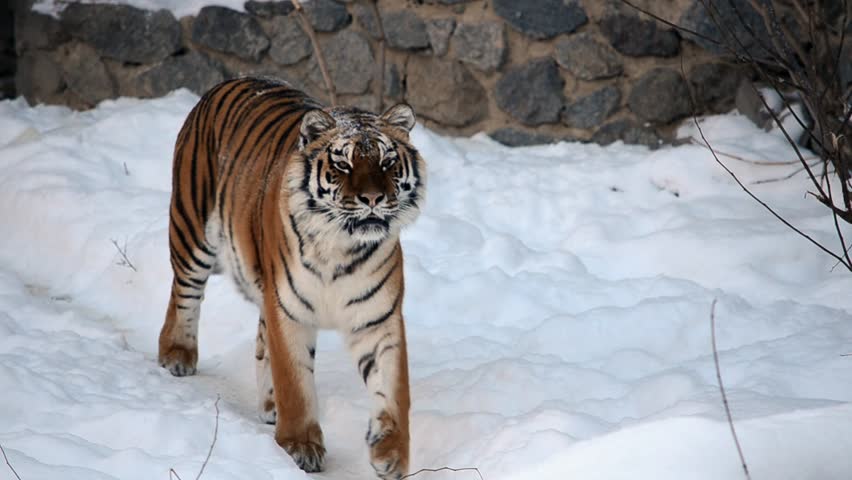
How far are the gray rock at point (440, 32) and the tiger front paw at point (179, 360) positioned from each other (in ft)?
8.94

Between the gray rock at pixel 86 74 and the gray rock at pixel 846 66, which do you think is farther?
the gray rock at pixel 86 74

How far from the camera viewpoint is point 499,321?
5.16 m

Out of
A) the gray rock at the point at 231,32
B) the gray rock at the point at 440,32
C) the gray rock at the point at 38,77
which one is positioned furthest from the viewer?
the gray rock at the point at 38,77

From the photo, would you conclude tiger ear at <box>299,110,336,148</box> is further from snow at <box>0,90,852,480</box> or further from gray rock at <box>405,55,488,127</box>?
gray rock at <box>405,55,488,127</box>

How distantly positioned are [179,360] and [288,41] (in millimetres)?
2885

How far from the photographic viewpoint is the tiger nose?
11.7ft

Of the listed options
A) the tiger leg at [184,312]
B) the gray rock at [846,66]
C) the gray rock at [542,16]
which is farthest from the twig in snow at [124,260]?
the gray rock at [846,66]

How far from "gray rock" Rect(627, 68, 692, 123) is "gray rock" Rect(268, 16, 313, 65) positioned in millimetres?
2078

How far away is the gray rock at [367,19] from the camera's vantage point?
684 cm

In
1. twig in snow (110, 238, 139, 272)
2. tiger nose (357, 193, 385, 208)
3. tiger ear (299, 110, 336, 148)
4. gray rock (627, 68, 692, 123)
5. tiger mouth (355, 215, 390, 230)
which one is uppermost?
tiger ear (299, 110, 336, 148)

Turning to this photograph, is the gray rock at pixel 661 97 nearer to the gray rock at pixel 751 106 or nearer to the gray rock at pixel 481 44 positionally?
the gray rock at pixel 751 106

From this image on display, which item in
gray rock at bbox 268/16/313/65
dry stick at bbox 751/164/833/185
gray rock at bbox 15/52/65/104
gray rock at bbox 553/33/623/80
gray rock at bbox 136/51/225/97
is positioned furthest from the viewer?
gray rock at bbox 15/52/65/104

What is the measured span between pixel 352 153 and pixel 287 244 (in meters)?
0.44

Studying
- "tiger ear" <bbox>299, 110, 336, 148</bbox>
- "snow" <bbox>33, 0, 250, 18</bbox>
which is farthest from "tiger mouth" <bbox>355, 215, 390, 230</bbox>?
"snow" <bbox>33, 0, 250, 18</bbox>
